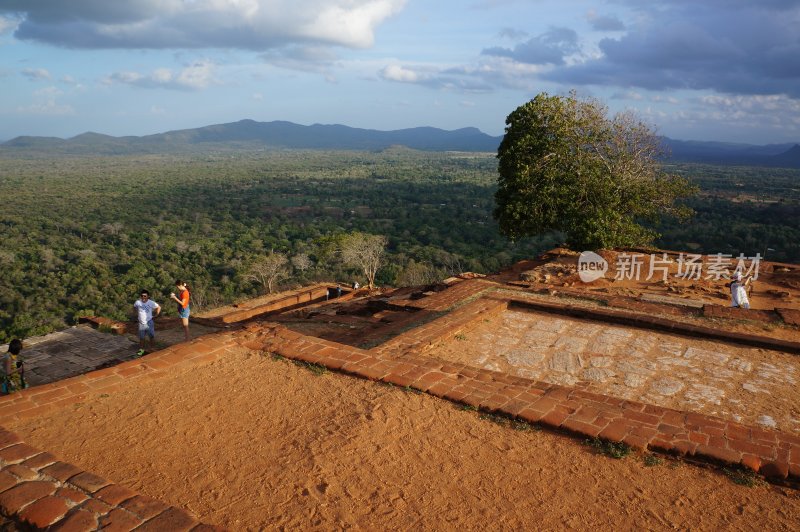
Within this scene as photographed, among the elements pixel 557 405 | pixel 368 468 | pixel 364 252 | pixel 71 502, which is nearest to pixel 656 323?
A: pixel 557 405

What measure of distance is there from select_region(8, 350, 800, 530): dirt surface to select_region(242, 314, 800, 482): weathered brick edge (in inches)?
5.5

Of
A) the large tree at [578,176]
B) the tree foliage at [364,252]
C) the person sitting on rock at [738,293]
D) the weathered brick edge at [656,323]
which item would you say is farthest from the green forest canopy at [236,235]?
the weathered brick edge at [656,323]

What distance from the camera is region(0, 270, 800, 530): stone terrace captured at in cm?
276

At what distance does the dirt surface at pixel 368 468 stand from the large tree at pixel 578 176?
956 cm

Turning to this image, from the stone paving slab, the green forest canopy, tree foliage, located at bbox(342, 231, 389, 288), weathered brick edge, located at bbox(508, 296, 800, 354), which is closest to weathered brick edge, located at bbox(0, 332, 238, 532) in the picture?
the stone paving slab

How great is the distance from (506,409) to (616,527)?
4.14 feet

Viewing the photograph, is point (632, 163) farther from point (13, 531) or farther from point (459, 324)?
point (13, 531)

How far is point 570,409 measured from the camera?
3951 mm

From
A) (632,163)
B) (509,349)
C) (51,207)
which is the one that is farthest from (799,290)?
(51,207)

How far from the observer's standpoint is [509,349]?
6.01m

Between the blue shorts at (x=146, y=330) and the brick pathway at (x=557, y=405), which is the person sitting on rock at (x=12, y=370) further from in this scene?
the brick pathway at (x=557, y=405)

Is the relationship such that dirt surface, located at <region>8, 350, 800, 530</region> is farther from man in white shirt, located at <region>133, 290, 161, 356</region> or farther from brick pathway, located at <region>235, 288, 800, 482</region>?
man in white shirt, located at <region>133, 290, 161, 356</region>

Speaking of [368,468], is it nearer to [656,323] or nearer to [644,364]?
[644,364]

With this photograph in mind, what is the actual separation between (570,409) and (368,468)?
1669 millimetres
